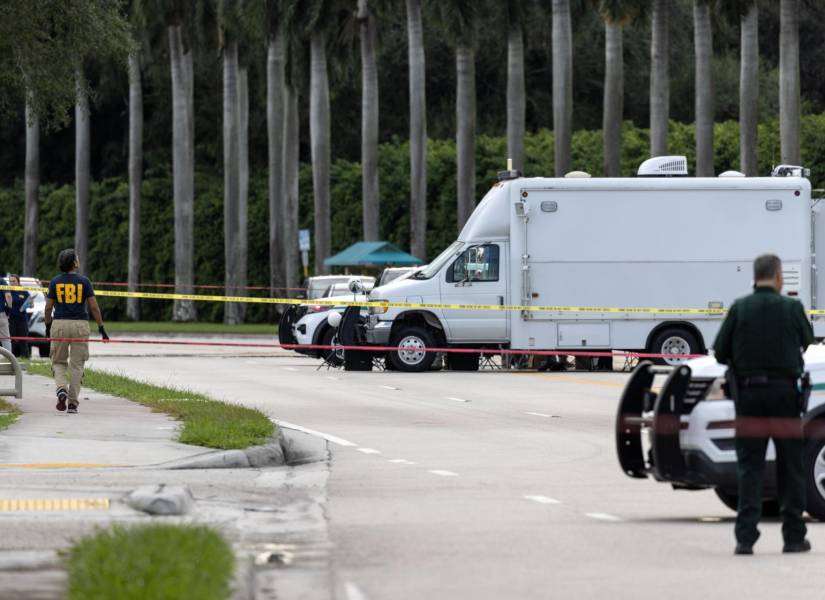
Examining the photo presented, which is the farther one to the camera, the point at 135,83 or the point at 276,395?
the point at 135,83

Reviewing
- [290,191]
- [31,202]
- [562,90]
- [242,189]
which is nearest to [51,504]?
[562,90]

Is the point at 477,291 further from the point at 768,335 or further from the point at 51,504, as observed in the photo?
the point at 768,335

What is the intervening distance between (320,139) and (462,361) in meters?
23.4

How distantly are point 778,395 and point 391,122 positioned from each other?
6442 cm

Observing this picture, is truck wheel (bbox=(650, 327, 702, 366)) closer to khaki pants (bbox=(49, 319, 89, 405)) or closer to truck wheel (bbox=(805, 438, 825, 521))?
khaki pants (bbox=(49, 319, 89, 405))

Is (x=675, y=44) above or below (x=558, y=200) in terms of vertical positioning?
above

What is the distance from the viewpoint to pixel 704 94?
4581cm

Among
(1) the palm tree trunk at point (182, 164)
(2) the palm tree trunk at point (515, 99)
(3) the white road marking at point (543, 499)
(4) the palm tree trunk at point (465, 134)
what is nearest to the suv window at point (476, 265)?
(2) the palm tree trunk at point (515, 99)

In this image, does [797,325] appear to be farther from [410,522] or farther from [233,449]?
[233,449]

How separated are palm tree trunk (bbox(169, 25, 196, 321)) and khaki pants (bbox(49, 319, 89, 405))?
42.2 metres

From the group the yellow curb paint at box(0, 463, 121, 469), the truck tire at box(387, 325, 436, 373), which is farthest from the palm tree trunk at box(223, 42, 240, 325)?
the yellow curb paint at box(0, 463, 121, 469)

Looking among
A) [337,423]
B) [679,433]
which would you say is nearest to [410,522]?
[679,433]

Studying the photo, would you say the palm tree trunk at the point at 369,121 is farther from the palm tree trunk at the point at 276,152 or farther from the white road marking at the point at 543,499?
the white road marking at the point at 543,499

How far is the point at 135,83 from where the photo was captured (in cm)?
6669
